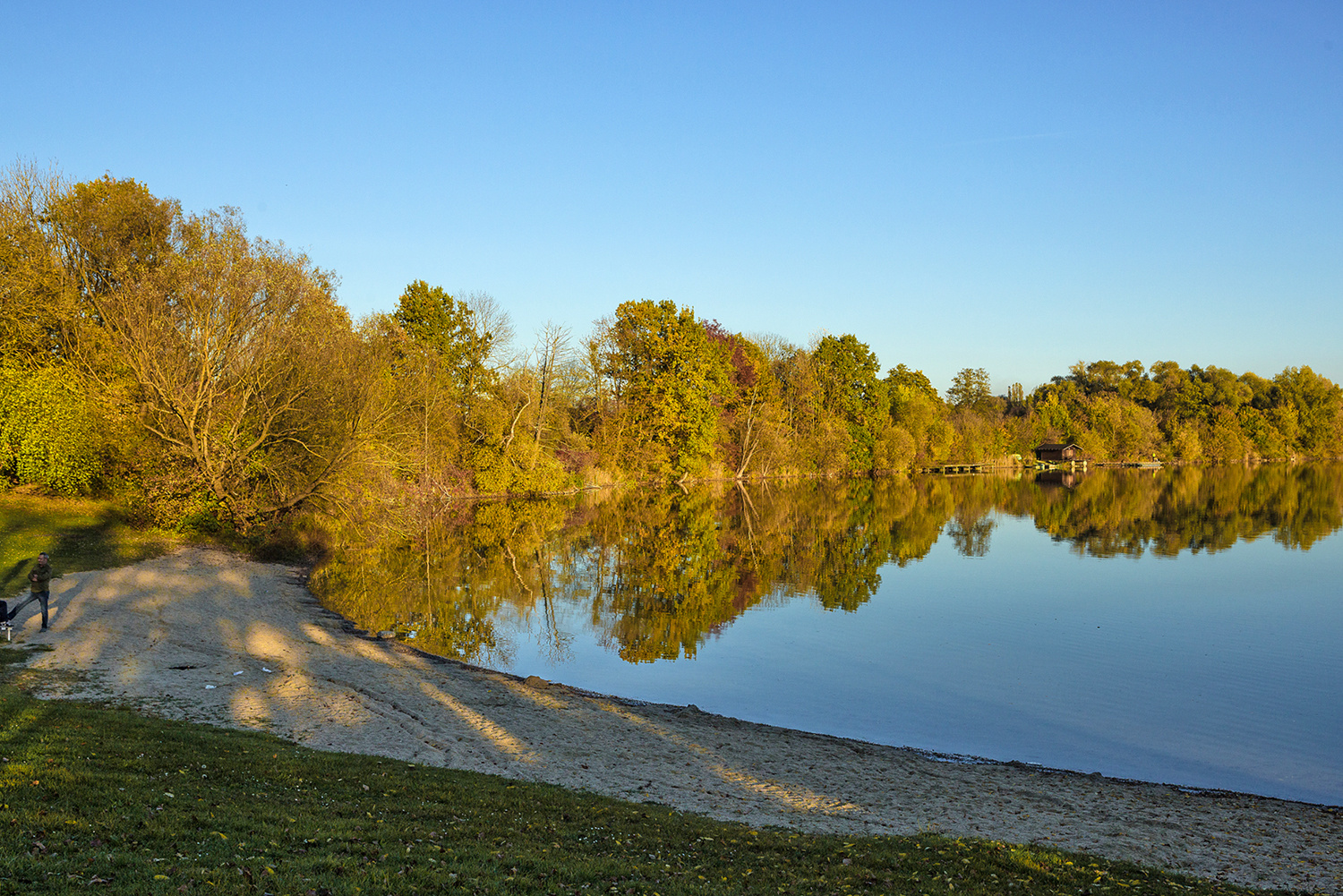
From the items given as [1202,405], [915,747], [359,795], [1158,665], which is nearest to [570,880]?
[359,795]

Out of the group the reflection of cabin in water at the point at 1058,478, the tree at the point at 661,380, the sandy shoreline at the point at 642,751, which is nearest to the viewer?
the sandy shoreline at the point at 642,751

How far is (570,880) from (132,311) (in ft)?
105

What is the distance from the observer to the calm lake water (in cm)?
1730

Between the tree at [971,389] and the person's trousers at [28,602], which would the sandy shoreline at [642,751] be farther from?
the tree at [971,389]

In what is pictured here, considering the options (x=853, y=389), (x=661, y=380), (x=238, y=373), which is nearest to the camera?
(x=238, y=373)

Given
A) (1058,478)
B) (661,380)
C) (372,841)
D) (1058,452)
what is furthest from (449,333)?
(1058,452)

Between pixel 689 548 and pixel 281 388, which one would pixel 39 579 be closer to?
pixel 281 388

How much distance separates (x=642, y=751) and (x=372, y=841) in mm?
6935

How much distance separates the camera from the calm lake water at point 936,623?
17.3 m

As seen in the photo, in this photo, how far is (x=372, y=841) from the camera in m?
8.26

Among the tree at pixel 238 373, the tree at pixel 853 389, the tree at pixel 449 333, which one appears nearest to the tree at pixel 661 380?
the tree at pixel 449 333

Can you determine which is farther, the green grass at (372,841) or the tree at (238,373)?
the tree at (238,373)

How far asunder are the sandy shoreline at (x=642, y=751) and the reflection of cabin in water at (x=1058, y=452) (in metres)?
135

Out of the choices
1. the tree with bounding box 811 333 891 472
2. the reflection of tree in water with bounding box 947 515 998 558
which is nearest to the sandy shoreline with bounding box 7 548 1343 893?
the reflection of tree in water with bounding box 947 515 998 558
